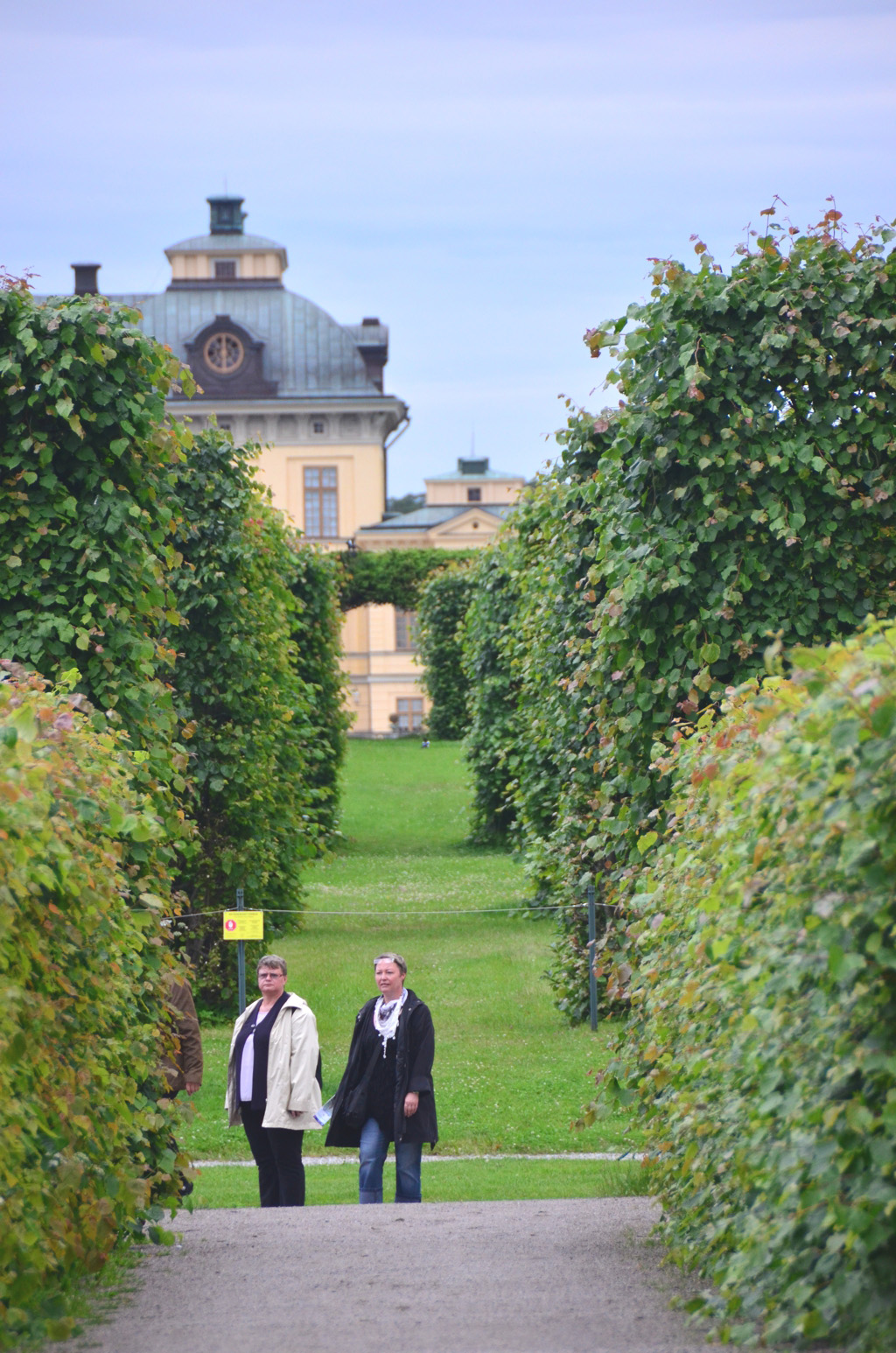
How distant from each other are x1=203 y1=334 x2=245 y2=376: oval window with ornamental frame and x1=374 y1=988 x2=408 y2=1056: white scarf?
177 ft

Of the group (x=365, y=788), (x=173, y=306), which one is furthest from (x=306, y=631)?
(x=173, y=306)

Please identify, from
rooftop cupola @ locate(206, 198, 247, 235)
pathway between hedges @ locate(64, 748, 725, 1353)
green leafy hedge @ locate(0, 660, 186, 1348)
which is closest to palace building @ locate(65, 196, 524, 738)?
rooftop cupola @ locate(206, 198, 247, 235)

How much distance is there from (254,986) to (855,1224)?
11.2 m

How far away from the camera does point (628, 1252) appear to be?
6.28m

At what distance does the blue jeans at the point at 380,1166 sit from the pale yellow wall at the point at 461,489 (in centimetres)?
6193

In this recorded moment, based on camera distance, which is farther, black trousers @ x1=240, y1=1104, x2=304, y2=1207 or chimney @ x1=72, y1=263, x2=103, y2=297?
chimney @ x1=72, y1=263, x2=103, y2=297

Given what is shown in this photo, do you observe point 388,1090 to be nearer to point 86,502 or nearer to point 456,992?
point 86,502

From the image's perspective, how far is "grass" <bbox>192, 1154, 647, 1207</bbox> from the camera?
8273mm

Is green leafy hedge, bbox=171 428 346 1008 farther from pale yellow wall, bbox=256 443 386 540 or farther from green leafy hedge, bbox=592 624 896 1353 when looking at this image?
pale yellow wall, bbox=256 443 386 540

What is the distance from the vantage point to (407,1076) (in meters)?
8.18

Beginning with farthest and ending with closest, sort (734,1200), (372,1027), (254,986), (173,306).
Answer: (173,306)
(254,986)
(372,1027)
(734,1200)

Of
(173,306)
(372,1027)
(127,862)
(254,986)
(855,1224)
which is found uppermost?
(173,306)

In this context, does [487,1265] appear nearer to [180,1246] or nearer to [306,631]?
[180,1246]

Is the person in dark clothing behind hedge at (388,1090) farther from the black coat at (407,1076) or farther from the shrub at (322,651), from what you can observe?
the shrub at (322,651)
